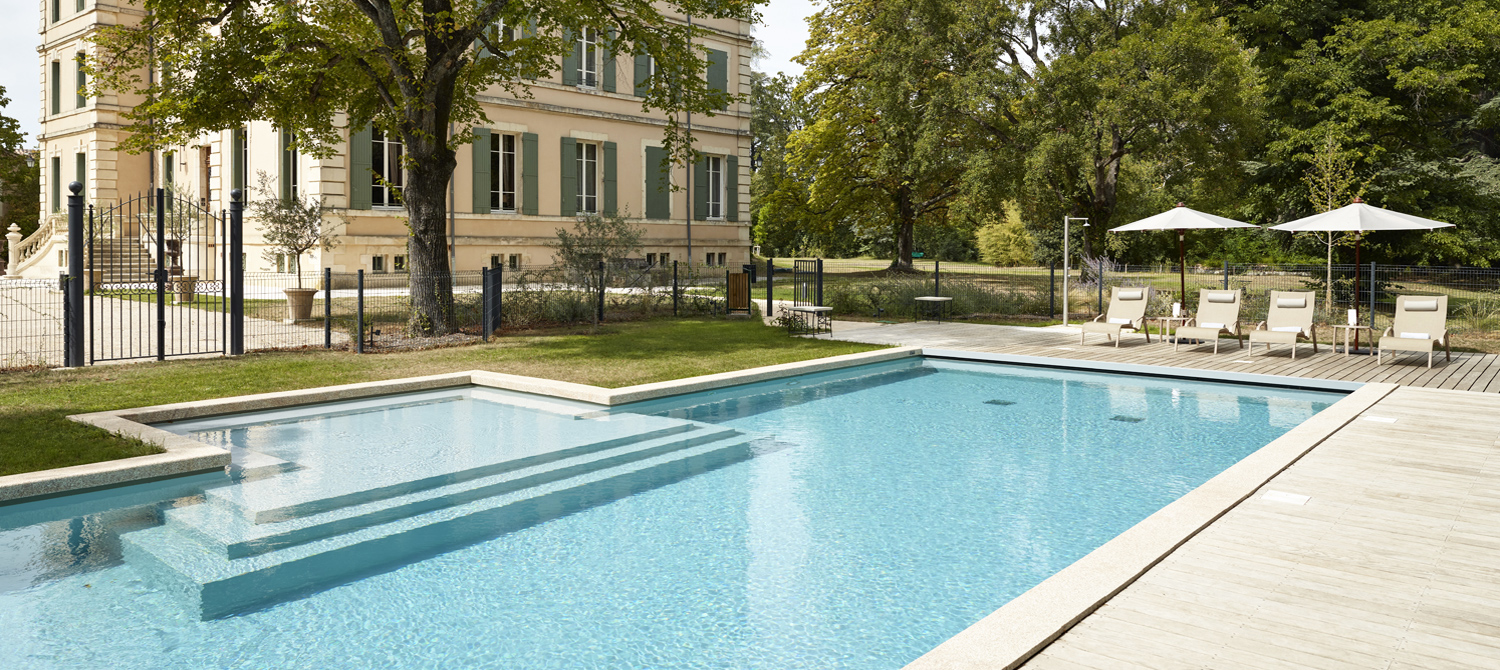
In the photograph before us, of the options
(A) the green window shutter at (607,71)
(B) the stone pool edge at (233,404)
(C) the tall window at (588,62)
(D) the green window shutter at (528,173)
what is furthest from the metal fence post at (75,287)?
(A) the green window shutter at (607,71)

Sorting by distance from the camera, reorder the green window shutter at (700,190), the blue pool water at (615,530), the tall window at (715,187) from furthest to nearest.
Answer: the tall window at (715,187)
the green window shutter at (700,190)
the blue pool water at (615,530)

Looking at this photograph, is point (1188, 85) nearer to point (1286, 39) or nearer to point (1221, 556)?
point (1286, 39)

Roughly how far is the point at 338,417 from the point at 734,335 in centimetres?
741

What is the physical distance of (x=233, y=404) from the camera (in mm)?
8742

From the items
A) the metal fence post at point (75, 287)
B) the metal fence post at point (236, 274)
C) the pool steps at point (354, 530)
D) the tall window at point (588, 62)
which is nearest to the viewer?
the pool steps at point (354, 530)

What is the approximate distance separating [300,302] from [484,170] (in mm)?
10388

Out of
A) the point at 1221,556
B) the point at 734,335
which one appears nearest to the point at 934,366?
the point at 734,335

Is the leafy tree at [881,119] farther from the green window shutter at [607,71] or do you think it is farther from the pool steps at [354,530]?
the pool steps at [354,530]

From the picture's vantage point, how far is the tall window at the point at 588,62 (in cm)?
2811

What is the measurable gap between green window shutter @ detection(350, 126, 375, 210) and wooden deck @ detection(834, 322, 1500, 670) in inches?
861

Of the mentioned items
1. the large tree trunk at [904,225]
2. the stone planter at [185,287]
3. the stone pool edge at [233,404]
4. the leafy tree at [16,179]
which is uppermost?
the leafy tree at [16,179]

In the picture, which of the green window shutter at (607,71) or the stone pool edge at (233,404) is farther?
A: the green window shutter at (607,71)

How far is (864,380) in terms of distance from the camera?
11867mm

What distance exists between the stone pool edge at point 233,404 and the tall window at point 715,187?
1922 centimetres
